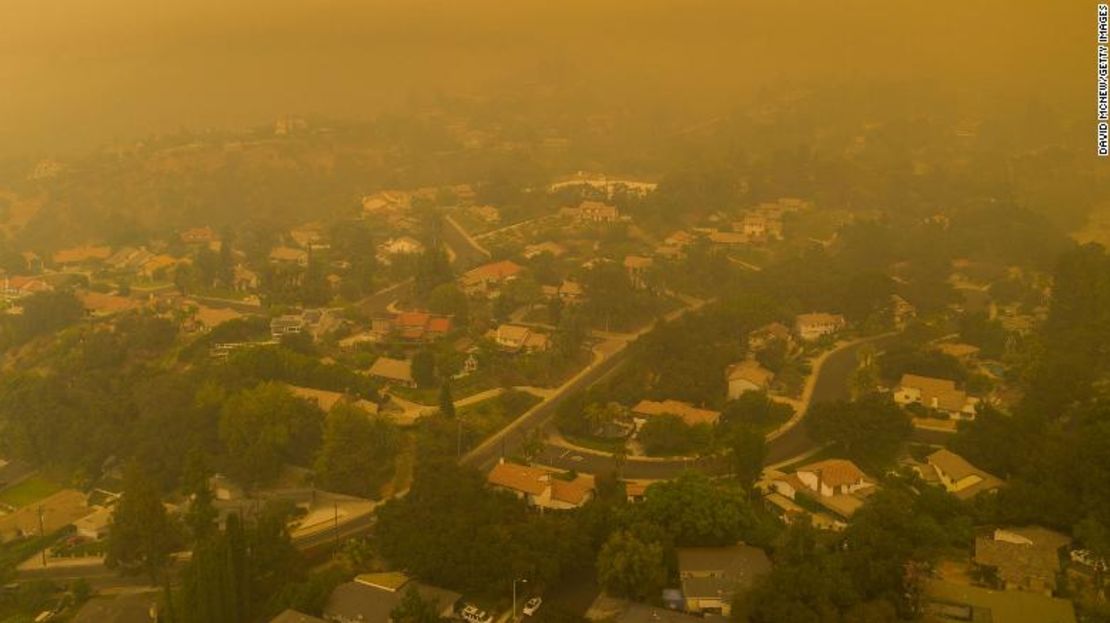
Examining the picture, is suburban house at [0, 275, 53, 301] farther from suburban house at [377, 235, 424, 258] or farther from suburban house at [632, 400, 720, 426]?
suburban house at [632, 400, 720, 426]

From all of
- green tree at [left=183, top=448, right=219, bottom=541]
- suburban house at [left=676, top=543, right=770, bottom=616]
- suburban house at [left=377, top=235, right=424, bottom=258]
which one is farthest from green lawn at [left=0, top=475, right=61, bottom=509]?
suburban house at [left=377, top=235, right=424, bottom=258]

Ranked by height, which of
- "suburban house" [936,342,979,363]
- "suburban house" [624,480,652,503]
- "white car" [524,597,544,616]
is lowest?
"white car" [524,597,544,616]

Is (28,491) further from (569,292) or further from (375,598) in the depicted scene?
(569,292)

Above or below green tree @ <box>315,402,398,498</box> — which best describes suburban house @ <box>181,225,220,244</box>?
above

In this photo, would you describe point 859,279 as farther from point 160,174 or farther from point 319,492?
point 160,174

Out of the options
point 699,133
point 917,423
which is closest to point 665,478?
point 917,423

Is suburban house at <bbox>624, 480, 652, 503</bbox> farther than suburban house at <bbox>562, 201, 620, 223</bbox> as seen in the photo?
No
